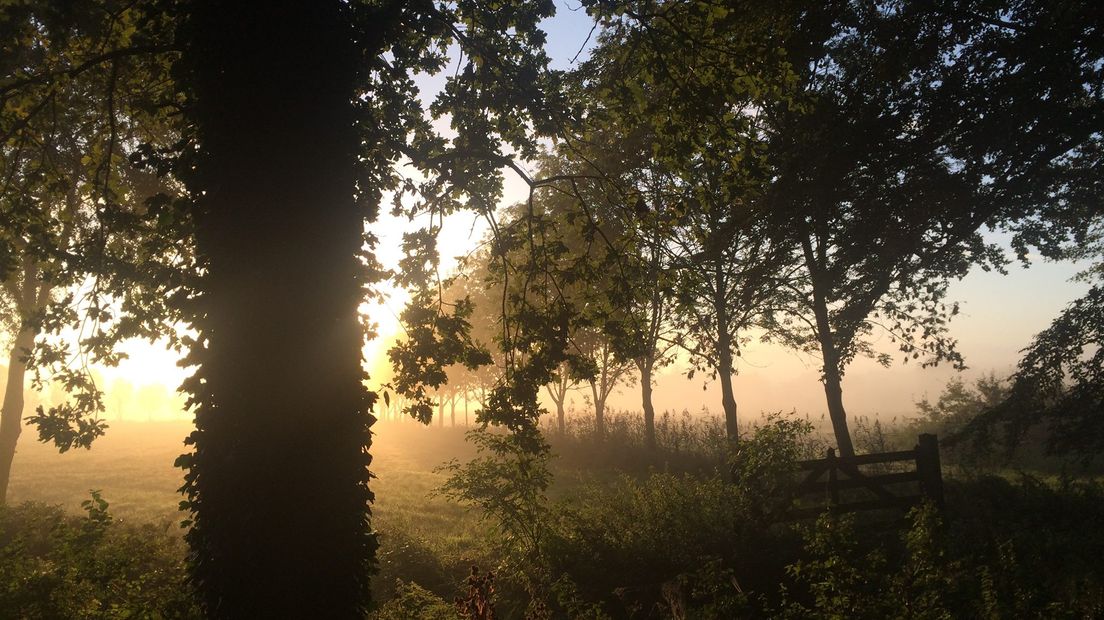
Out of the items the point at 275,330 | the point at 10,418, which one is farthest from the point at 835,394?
the point at 10,418

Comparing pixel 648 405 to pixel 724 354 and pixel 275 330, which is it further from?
pixel 275 330

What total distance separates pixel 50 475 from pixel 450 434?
24.9 m

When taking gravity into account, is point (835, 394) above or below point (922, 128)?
below

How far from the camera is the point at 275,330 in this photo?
4.05m

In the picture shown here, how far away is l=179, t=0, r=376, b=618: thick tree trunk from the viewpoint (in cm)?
392

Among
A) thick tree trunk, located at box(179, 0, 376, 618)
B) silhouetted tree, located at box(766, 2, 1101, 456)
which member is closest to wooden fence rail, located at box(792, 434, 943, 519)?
silhouetted tree, located at box(766, 2, 1101, 456)

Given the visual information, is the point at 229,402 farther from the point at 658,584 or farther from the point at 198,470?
the point at 658,584

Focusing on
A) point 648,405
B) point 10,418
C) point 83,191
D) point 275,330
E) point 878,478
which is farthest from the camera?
point 648,405

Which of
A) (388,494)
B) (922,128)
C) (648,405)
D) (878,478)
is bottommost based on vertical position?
(388,494)

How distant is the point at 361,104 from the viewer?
5.57m

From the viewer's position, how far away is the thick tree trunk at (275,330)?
154 inches

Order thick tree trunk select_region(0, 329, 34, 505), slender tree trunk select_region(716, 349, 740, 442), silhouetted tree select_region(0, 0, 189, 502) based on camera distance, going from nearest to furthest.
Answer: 1. silhouetted tree select_region(0, 0, 189, 502)
2. thick tree trunk select_region(0, 329, 34, 505)
3. slender tree trunk select_region(716, 349, 740, 442)

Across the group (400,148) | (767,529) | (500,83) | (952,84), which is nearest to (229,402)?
(400,148)

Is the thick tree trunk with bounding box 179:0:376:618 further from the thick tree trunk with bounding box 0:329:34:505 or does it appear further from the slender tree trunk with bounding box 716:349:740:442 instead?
the thick tree trunk with bounding box 0:329:34:505
